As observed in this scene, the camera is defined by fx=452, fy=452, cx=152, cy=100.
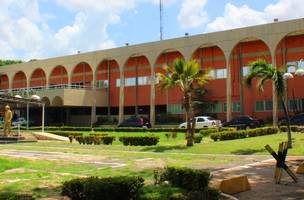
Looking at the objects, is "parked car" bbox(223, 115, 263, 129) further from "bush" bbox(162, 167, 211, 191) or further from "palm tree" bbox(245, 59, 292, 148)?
"bush" bbox(162, 167, 211, 191)

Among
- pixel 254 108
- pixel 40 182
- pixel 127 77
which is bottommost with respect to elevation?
pixel 40 182

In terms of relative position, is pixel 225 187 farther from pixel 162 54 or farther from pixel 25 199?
pixel 162 54

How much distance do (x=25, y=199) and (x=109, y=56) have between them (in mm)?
48924

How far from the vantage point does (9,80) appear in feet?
226

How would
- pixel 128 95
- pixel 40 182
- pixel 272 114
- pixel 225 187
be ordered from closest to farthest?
pixel 225 187
pixel 40 182
pixel 272 114
pixel 128 95

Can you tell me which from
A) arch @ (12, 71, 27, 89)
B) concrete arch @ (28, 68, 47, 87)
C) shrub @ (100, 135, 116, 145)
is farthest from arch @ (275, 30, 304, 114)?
arch @ (12, 71, 27, 89)

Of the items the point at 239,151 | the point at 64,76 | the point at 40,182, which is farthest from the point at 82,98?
the point at 40,182

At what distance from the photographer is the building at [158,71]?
41.9 m

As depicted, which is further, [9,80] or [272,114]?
[9,80]

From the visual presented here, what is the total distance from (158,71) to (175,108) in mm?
4891

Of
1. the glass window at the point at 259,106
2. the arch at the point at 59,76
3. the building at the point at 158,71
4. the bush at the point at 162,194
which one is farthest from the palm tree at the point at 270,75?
the arch at the point at 59,76

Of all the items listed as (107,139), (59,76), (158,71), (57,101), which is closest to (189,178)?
(107,139)

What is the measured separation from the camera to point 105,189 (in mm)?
7383

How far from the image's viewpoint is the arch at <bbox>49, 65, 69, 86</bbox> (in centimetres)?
6291
